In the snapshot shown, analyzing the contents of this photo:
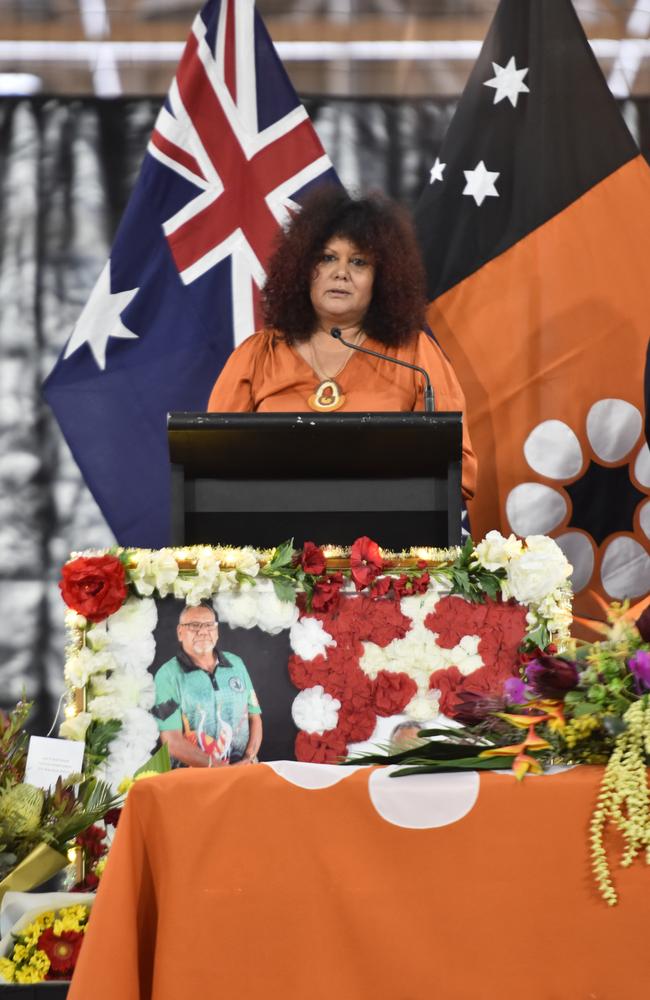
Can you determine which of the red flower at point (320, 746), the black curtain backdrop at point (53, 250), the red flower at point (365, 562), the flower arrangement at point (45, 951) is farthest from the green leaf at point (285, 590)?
the black curtain backdrop at point (53, 250)

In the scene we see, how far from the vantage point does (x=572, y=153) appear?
12.8 ft

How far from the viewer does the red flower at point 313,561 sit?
2.09 metres

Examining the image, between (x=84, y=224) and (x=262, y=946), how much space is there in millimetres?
3534

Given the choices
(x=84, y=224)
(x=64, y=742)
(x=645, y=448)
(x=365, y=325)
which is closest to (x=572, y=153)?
(x=645, y=448)

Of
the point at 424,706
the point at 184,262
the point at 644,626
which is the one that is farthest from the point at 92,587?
the point at 184,262

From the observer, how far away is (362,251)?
309cm

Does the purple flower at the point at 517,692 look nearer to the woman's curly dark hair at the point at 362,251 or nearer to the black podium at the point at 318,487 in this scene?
the black podium at the point at 318,487

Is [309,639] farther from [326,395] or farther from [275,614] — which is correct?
[326,395]

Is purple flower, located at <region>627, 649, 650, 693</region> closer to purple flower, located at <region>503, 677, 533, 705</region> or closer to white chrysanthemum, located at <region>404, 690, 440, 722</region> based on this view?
Answer: purple flower, located at <region>503, 677, 533, 705</region>

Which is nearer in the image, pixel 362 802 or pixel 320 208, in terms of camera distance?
pixel 362 802

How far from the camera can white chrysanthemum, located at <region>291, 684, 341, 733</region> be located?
2.05m

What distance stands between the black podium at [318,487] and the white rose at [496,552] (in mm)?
163

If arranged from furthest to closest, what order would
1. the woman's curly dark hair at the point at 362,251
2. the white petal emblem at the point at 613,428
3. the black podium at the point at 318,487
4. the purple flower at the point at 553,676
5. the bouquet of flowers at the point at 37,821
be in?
the white petal emblem at the point at 613,428
the woman's curly dark hair at the point at 362,251
the black podium at the point at 318,487
the bouquet of flowers at the point at 37,821
the purple flower at the point at 553,676

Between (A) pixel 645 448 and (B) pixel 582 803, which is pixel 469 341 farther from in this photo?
(B) pixel 582 803
